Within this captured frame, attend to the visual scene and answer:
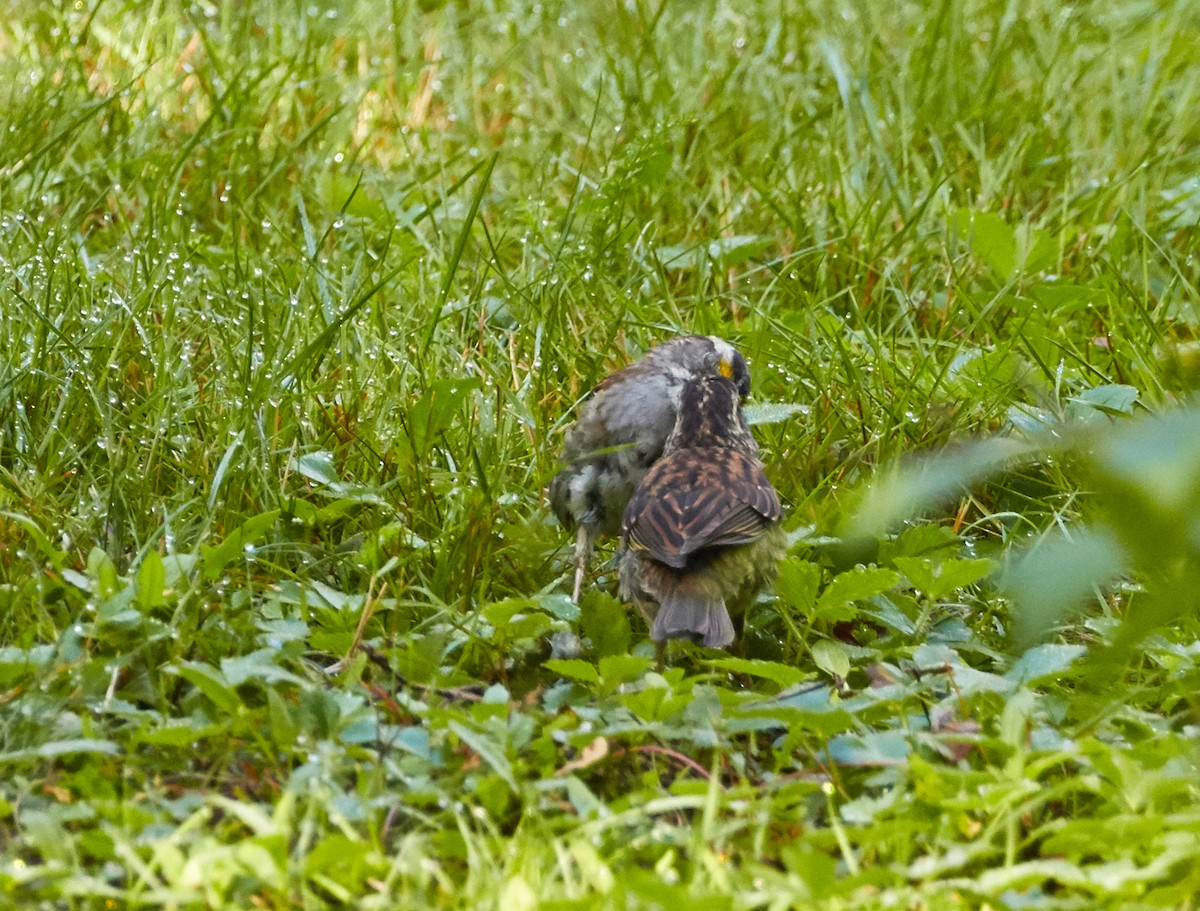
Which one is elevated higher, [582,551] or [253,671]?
[253,671]

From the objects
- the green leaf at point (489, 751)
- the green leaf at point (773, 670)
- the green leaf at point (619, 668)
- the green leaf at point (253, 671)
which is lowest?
the green leaf at point (773, 670)

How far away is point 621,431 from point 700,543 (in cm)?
75

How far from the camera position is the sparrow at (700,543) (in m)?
3.88

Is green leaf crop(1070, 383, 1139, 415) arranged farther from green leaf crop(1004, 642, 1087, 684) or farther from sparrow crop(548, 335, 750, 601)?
green leaf crop(1004, 642, 1087, 684)

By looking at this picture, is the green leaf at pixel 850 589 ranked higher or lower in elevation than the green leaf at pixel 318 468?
lower

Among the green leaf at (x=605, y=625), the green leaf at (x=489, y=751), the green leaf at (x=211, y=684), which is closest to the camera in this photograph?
the green leaf at (x=489, y=751)

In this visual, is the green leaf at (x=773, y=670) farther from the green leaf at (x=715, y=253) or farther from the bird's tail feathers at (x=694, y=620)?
the green leaf at (x=715, y=253)

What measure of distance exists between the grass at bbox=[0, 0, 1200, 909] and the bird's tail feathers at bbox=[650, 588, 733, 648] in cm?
7

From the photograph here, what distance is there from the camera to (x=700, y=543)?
3.92 meters

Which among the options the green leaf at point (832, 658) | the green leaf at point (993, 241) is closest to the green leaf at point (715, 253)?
the green leaf at point (993, 241)

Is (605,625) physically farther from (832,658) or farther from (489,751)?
(489,751)

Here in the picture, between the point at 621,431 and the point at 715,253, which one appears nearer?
the point at 621,431

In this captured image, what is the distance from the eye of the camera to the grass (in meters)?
2.78

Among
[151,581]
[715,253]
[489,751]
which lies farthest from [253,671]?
[715,253]
